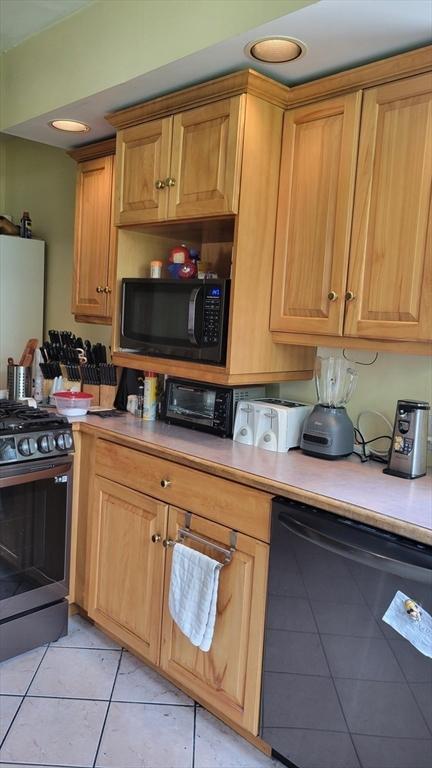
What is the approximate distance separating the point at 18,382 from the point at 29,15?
5.47ft

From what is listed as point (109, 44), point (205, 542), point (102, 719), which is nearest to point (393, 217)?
point (205, 542)

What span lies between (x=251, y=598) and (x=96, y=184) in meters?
2.13

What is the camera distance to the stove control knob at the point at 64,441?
7.57ft

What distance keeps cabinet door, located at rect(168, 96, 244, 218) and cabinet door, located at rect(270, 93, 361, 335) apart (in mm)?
221

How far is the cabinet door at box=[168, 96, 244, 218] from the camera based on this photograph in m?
1.97

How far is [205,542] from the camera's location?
1891 mm

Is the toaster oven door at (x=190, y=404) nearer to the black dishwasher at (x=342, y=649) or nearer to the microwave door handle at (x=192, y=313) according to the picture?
the microwave door handle at (x=192, y=313)

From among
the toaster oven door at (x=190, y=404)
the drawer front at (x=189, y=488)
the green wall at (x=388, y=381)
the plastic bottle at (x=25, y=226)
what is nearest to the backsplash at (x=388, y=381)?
the green wall at (x=388, y=381)

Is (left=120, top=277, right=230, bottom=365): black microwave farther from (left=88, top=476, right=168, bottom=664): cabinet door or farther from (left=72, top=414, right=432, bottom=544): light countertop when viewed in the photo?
(left=88, top=476, right=168, bottom=664): cabinet door

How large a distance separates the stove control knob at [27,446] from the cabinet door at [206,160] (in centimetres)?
105

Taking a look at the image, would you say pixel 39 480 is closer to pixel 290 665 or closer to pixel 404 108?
pixel 290 665

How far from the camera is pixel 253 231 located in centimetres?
205

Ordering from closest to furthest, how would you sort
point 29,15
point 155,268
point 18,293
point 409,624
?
point 409,624 < point 29,15 < point 155,268 < point 18,293

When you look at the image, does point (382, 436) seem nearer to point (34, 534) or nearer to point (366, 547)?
point (366, 547)
